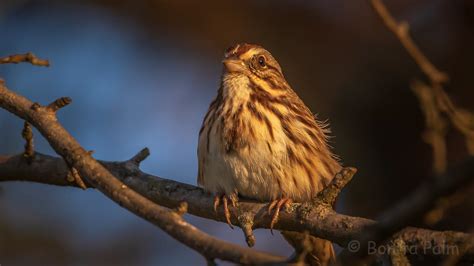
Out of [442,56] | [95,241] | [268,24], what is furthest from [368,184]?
[95,241]

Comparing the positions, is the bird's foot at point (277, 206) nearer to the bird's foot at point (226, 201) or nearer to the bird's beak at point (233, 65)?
the bird's foot at point (226, 201)

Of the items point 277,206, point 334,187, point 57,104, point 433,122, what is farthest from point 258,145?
point 433,122

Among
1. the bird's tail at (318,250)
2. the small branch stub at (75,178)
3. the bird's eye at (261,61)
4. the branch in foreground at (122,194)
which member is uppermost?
the bird's eye at (261,61)

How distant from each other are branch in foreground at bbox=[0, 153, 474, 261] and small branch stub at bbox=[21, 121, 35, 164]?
0.04 m

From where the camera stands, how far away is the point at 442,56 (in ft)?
22.2

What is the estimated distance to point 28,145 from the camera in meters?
4.54

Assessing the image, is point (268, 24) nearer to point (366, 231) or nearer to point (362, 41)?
point (362, 41)

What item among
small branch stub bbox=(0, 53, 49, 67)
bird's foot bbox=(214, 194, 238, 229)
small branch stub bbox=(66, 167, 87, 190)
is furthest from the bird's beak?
small branch stub bbox=(0, 53, 49, 67)

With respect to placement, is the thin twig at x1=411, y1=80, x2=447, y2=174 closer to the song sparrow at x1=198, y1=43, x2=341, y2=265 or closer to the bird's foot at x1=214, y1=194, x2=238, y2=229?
the song sparrow at x1=198, y1=43, x2=341, y2=265

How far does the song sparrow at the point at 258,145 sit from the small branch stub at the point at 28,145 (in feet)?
3.43

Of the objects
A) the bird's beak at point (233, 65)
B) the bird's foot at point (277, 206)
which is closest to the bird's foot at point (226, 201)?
the bird's foot at point (277, 206)

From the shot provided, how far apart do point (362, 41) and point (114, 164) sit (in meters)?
3.41

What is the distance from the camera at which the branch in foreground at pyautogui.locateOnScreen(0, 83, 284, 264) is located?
2.61 metres

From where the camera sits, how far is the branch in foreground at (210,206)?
3375 mm
